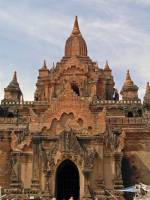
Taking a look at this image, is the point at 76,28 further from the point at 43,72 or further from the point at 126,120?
the point at 126,120

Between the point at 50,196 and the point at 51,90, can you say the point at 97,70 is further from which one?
the point at 50,196

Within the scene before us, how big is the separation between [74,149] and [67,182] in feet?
15.1

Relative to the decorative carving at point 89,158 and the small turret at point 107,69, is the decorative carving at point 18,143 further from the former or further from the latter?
the small turret at point 107,69

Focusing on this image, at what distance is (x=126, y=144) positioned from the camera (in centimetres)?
3938

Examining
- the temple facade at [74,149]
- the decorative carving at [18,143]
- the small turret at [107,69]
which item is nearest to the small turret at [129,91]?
the small turret at [107,69]

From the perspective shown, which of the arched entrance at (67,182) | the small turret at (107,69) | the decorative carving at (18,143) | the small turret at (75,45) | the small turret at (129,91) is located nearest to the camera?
the arched entrance at (67,182)

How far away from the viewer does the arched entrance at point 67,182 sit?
3581 centimetres

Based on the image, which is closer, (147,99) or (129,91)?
(147,99)

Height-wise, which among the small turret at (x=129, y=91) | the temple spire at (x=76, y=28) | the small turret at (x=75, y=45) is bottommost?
the small turret at (x=129, y=91)

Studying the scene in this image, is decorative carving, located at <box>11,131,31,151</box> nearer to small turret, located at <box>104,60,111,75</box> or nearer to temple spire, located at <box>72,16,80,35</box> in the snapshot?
small turret, located at <box>104,60,111,75</box>

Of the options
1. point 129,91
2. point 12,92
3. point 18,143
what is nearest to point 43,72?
point 12,92

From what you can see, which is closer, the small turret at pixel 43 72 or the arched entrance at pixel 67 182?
the arched entrance at pixel 67 182

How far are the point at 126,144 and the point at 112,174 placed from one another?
5.27 m

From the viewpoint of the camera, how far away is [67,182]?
37.0 m
